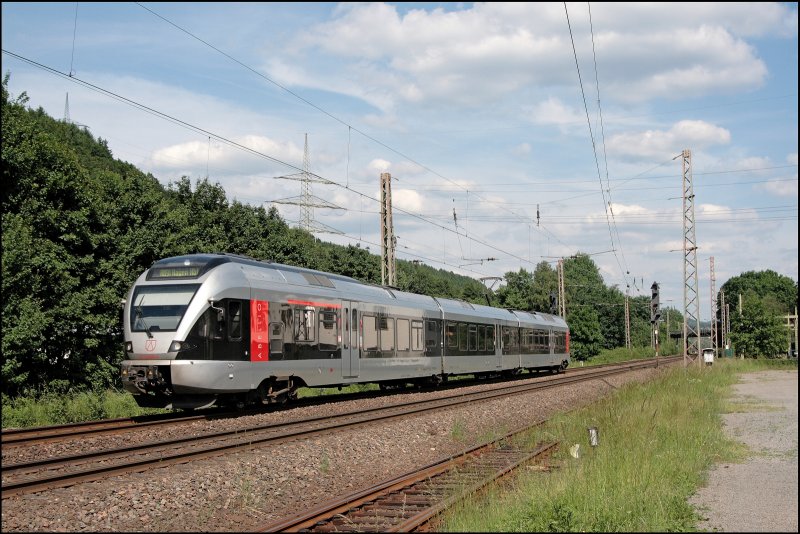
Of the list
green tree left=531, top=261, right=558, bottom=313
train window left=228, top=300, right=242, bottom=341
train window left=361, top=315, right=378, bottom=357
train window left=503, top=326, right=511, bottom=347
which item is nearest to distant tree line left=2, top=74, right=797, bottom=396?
train window left=228, top=300, right=242, bottom=341

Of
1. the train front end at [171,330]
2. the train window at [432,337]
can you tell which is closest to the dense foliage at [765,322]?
the train window at [432,337]

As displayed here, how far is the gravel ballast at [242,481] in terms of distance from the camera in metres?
8.64

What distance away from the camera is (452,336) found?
30.3 m

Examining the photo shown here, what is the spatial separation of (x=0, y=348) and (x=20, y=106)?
10632 millimetres

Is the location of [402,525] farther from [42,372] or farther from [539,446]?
[42,372]

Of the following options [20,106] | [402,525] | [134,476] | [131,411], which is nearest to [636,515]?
[402,525]

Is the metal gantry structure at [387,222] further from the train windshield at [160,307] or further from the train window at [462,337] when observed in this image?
the train windshield at [160,307]

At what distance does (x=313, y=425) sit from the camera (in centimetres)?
1644

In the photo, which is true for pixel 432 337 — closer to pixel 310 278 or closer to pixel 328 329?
pixel 328 329

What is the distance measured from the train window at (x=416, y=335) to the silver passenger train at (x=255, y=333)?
0.12ft

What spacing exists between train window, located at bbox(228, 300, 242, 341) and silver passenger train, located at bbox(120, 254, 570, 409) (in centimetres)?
2

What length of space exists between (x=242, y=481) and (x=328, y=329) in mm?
10218

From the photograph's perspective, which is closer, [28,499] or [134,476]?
[28,499]

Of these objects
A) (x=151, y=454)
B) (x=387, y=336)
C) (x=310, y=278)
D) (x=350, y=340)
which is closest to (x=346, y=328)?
(x=350, y=340)
